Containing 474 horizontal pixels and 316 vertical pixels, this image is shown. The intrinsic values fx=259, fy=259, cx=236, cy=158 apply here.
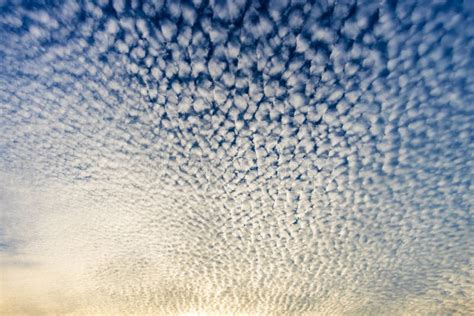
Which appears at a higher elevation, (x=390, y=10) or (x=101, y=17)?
(x=101, y=17)

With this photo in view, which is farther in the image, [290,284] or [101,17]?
[290,284]

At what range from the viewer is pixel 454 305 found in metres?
3.88

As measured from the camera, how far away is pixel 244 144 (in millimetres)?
2070

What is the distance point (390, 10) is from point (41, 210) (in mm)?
3538

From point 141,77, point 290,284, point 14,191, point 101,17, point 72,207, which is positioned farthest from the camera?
point 290,284

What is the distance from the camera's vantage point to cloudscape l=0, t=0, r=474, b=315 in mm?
1429

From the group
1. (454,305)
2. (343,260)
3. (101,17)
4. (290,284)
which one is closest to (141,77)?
(101,17)

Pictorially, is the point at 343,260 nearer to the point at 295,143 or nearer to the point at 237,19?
the point at 295,143

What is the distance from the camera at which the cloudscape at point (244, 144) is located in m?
1.43

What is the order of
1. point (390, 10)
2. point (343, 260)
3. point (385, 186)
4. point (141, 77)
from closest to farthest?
point (390, 10), point (141, 77), point (385, 186), point (343, 260)

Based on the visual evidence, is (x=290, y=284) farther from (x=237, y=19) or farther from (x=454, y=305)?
(x=237, y=19)

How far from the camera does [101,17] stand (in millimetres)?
1419

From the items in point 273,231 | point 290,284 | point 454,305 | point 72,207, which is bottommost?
point 454,305

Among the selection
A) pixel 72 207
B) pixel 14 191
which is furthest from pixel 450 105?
pixel 14 191
